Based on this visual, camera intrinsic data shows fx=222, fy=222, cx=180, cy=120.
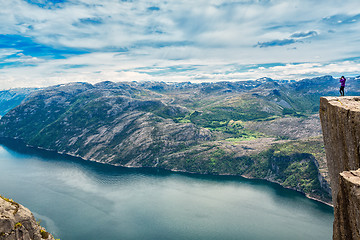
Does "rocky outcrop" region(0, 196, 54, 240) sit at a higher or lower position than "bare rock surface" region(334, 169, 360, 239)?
lower

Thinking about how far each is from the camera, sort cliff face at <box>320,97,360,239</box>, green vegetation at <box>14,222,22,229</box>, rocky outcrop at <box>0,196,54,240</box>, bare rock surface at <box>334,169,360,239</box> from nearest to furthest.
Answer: bare rock surface at <box>334,169,360,239</box>
cliff face at <box>320,97,360,239</box>
rocky outcrop at <box>0,196,54,240</box>
green vegetation at <box>14,222,22,229</box>

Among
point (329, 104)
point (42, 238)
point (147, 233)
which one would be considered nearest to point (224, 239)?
point (147, 233)

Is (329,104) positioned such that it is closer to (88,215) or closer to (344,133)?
(344,133)

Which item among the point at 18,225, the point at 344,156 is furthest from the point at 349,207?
the point at 18,225

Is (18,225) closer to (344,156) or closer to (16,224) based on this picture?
(16,224)

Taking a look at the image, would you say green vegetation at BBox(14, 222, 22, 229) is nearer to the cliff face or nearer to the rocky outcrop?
the rocky outcrop

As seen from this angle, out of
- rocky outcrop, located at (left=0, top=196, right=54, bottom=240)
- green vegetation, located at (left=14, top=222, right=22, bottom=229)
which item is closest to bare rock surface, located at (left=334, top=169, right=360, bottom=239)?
rocky outcrop, located at (left=0, top=196, right=54, bottom=240)
